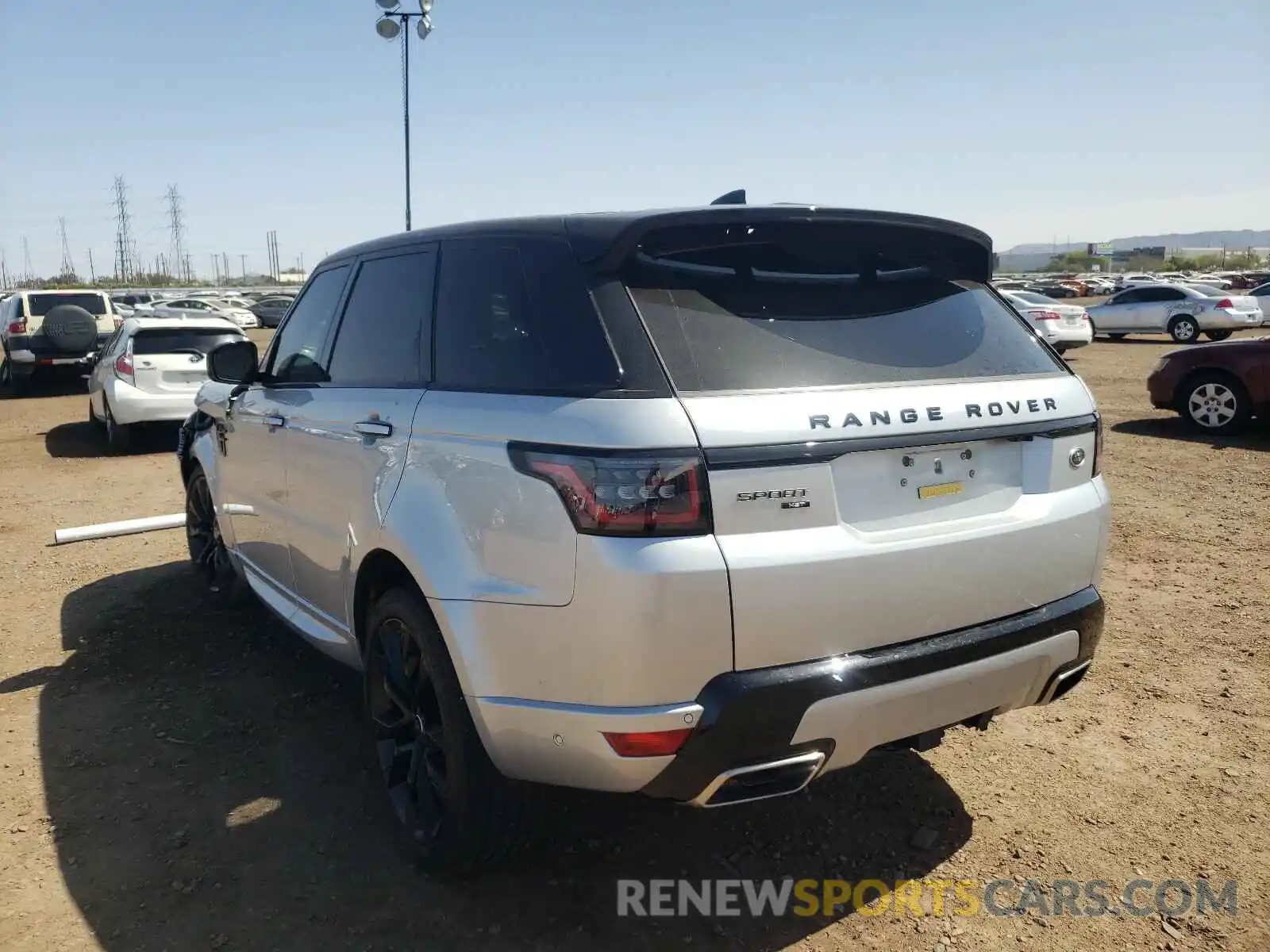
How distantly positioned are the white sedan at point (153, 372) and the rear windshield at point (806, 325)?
9768 millimetres

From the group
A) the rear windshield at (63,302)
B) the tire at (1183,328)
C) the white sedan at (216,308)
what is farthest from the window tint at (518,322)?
the white sedan at (216,308)

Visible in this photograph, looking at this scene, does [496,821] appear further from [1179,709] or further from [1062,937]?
[1179,709]

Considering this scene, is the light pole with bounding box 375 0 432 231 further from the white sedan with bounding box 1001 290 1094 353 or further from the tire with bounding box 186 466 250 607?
the white sedan with bounding box 1001 290 1094 353

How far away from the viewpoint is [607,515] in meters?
2.22

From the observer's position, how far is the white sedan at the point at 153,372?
1115cm

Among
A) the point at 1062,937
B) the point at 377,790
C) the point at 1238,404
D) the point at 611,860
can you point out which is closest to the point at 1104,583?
the point at 1062,937

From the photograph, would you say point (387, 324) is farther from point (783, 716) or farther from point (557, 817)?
point (783, 716)

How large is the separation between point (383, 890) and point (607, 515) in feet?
4.90

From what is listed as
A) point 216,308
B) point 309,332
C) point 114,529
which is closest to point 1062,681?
point 309,332

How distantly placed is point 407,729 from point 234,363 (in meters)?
2.12

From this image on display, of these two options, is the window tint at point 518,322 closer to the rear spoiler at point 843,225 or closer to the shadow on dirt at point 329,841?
the rear spoiler at point 843,225

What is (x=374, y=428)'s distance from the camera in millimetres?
3078

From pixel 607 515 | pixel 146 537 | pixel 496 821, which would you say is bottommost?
pixel 146 537

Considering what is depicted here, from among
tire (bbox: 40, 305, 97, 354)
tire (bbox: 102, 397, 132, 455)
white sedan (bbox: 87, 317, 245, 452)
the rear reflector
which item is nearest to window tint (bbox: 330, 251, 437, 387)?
the rear reflector
